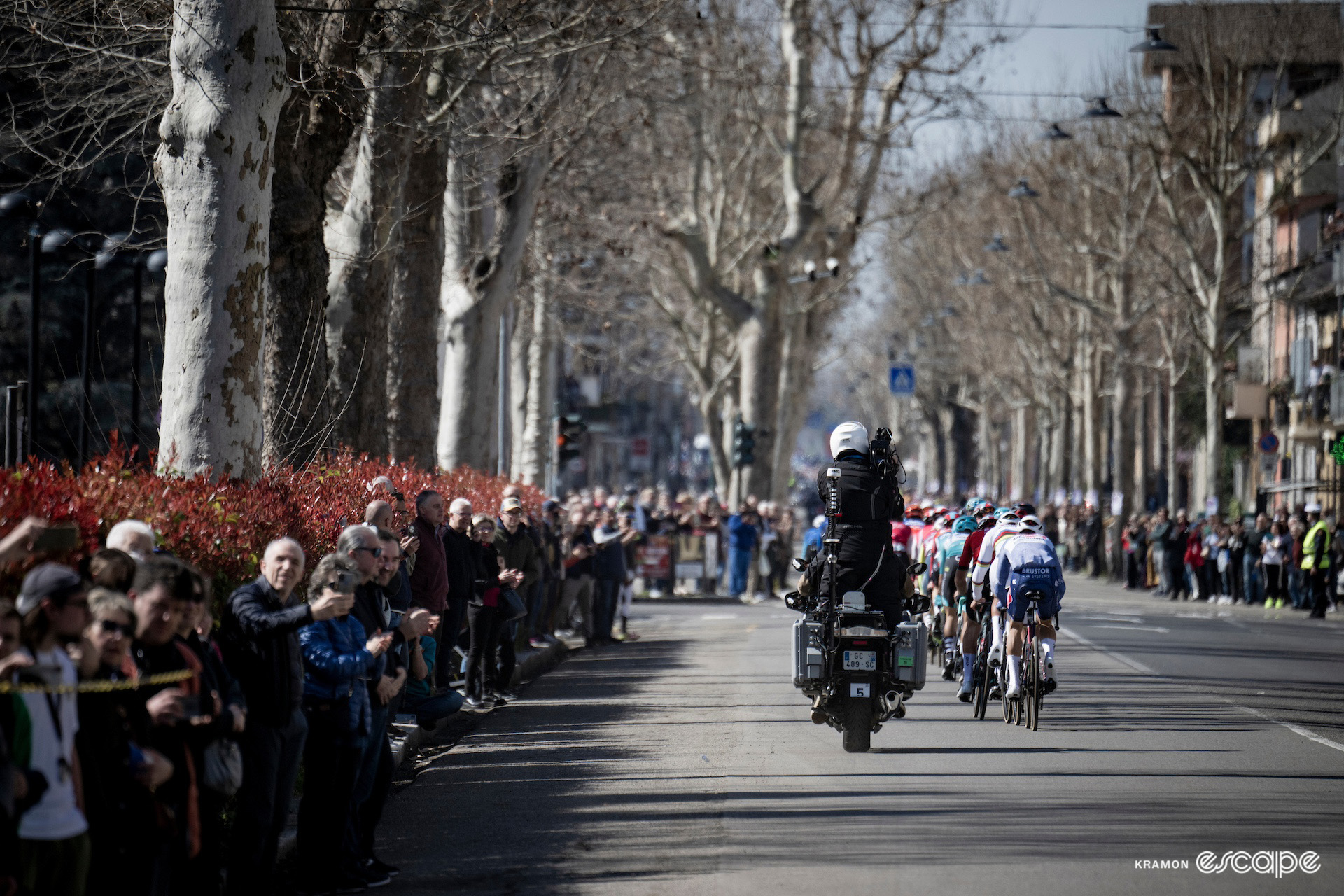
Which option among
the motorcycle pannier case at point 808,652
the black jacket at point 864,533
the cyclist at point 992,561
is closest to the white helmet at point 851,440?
the black jacket at point 864,533

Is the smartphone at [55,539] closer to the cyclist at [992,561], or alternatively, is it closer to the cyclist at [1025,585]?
the cyclist at [1025,585]

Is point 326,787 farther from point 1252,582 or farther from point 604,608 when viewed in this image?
point 1252,582

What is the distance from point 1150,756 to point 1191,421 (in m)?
56.4

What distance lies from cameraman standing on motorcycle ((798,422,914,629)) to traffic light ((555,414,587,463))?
2156cm

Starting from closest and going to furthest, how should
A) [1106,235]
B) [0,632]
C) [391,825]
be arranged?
[0,632], [391,825], [1106,235]

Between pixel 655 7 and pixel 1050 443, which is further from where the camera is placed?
pixel 1050 443

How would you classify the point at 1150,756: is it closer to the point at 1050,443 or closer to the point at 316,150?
the point at 316,150

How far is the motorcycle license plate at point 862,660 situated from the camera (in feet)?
38.2

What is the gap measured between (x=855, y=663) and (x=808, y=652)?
32cm

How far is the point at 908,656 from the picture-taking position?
461 inches

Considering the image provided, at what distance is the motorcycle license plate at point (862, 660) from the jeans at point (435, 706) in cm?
254

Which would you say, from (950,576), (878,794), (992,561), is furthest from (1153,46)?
(878,794)

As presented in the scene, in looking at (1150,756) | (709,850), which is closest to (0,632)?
(709,850)

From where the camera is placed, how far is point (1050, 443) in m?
73.9
